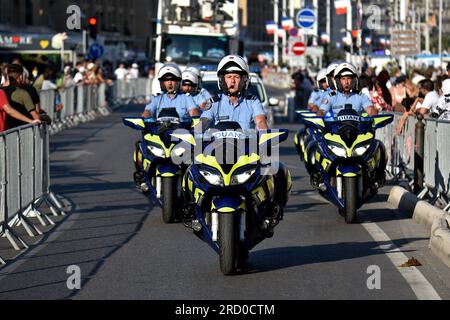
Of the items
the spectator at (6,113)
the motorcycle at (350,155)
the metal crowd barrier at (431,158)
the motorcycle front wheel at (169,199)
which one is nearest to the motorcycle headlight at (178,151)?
the motorcycle front wheel at (169,199)

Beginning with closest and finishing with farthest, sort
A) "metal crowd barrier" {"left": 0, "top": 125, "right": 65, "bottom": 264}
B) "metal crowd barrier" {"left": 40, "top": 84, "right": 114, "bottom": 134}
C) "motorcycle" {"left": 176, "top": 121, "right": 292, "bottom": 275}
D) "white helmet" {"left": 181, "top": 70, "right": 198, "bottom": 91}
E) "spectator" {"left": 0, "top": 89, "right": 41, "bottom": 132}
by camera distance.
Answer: "motorcycle" {"left": 176, "top": 121, "right": 292, "bottom": 275}, "metal crowd barrier" {"left": 0, "top": 125, "right": 65, "bottom": 264}, "spectator" {"left": 0, "top": 89, "right": 41, "bottom": 132}, "white helmet" {"left": 181, "top": 70, "right": 198, "bottom": 91}, "metal crowd barrier" {"left": 40, "top": 84, "right": 114, "bottom": 134}

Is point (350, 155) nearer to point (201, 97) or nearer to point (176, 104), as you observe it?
point (176, 104)

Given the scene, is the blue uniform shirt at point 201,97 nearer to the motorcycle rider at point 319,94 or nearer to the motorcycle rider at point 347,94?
the motorcycle rider at point 319,94

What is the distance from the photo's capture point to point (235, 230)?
10992 mm

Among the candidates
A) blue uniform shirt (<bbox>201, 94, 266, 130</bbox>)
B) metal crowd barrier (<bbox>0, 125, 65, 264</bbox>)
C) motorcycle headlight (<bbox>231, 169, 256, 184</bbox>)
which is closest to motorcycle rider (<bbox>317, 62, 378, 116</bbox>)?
metal crowd barrier (<bbox>0, 125, 65, 264</bbox>)

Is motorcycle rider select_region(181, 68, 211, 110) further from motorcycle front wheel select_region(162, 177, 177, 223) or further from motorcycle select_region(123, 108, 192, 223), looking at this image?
motorcycle front wheel select_region(162, 177, 177, 223)

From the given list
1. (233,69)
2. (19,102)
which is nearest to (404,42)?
(19,102)

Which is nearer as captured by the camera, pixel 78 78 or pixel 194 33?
pixel 194 33

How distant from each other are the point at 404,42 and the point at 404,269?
27.6 meters

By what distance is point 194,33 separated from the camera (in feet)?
120

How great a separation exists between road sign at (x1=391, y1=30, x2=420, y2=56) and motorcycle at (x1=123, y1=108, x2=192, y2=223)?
23.4 m

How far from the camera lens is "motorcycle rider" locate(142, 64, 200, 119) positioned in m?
16.2
